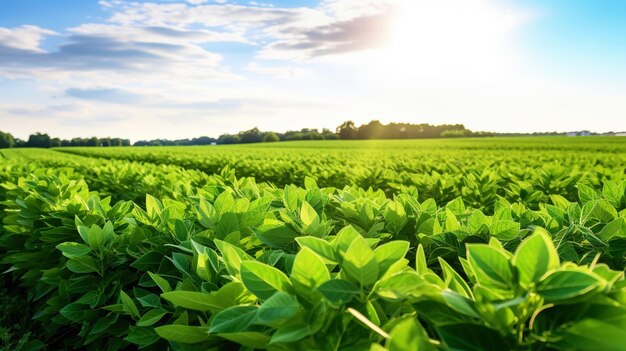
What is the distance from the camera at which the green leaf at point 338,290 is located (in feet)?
3.52

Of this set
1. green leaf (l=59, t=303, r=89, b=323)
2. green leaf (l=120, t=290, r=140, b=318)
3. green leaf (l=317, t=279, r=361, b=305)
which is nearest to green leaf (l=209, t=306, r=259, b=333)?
green leaf (l=317, t=279, r=361, b=305)

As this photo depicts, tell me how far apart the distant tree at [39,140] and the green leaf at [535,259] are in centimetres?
11109

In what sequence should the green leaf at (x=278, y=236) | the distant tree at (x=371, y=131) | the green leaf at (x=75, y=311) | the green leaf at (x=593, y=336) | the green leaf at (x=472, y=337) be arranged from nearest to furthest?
the green leaf at (x=593, y=336) → the green leaf at (x=472, y=337) → the green leaf at (x=278, y=236) → the green leaf at (x=75, y=311) → the distant tree at (x=371, y=131)

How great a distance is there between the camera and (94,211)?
318cm

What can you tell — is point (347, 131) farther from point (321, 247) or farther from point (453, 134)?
point (321, 247)

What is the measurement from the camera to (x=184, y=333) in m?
1.47

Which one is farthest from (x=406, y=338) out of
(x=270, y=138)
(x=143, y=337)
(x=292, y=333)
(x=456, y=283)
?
(x=270, y=138)

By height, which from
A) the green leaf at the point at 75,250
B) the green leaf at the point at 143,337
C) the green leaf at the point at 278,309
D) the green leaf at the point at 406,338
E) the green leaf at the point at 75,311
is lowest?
the green leaf at the point at 75,311

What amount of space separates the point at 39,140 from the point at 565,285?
369 ft

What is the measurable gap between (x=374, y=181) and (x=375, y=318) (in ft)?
19.3

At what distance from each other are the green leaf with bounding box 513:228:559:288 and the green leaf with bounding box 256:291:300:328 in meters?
0.52

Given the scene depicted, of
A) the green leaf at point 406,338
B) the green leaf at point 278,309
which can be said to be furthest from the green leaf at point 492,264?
the green leaf at point 278,309

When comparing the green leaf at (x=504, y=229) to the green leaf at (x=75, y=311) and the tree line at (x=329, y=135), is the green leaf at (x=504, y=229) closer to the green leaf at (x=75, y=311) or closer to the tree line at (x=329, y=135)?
the green leaf at (x=75, y=311)

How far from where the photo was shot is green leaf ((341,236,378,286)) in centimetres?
110
